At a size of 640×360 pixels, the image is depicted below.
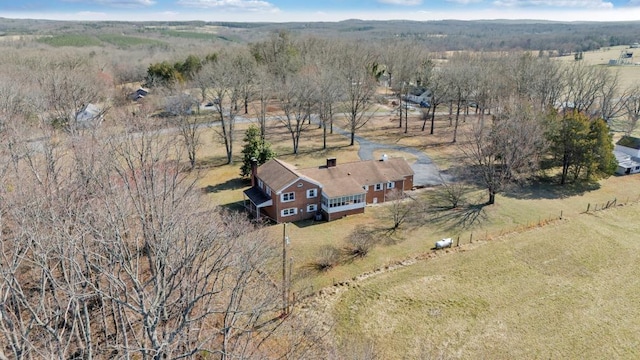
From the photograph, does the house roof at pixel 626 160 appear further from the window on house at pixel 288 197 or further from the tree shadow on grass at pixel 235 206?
the tree shadow on grass at pixel 235 206

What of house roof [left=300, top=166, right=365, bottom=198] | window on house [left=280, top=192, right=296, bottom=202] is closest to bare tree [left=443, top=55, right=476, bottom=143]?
house roof [left=300, top=166, right=365, bottom=198]

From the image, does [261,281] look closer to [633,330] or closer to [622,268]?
[633,330]

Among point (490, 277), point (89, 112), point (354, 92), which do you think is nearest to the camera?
point (490, 277)

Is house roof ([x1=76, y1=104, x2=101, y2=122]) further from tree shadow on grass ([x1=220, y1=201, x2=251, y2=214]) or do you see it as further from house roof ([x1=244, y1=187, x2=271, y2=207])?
house roof ([x1=244, y1=187, x2=271, y2=207])

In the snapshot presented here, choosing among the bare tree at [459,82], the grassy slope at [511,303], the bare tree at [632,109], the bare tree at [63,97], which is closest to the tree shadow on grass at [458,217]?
the grassy slope at [511,303]

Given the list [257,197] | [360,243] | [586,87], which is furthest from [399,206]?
[586,87]

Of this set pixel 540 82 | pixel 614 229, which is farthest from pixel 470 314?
pixel 540 82

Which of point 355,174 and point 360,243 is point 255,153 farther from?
point 360,243
